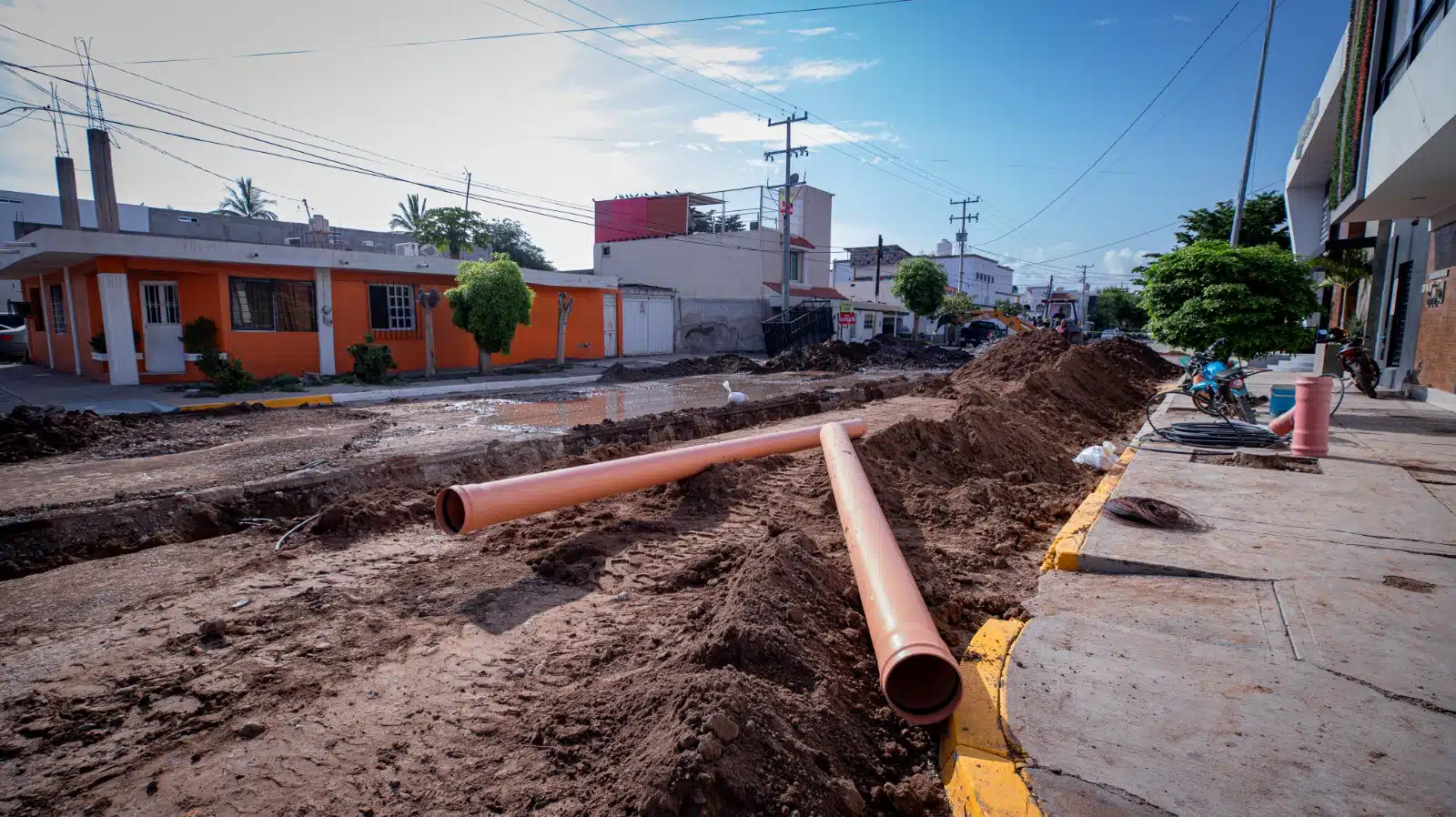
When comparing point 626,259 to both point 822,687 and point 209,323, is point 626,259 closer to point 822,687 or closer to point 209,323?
point 209,323

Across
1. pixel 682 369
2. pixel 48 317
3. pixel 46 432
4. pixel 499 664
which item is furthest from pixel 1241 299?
pixel 48 317

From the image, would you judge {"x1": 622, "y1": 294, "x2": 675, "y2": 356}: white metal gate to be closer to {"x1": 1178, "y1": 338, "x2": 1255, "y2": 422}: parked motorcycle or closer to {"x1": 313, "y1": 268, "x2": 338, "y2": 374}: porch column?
{"x1": 313, "y1": 268, "x2": 338, "y2": 374}: porch column

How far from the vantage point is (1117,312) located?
2751 inches

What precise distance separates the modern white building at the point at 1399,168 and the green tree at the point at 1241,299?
1.57 m

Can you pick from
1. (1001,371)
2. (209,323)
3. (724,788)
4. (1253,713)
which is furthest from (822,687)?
(209,323)

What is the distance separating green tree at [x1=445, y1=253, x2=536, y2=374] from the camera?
17.8m

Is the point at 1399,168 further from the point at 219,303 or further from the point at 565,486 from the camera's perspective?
the point at 219,303

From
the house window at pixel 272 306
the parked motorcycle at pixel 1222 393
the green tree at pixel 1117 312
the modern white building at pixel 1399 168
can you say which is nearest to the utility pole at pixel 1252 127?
the modern white building at pixel 1399 168

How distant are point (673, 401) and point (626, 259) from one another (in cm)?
2689

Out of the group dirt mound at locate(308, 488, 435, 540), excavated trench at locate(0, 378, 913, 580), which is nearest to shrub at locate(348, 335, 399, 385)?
excavated trench at locate(0, 378, 913, 580)

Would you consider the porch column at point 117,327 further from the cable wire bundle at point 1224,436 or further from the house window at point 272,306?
the cable wire bundle at point 1224,436

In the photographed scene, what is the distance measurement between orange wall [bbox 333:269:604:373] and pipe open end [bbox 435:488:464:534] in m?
15.2

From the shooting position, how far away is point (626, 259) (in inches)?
1553

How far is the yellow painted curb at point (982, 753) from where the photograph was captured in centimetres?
223
